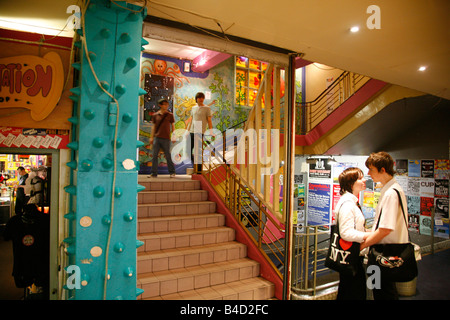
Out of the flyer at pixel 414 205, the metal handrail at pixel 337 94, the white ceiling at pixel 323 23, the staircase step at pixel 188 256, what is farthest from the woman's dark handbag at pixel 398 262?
the flyer at pixel 414 205

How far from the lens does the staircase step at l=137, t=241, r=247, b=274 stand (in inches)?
145

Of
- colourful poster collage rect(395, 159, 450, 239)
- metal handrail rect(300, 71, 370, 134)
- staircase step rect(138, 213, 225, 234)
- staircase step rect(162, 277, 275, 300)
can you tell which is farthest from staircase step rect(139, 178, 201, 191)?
colourful poster collage rect(395, 159, 450, 239)

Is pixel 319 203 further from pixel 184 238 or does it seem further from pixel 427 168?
pixel 184 238

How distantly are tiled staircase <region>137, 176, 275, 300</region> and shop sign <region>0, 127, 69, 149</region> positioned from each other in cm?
196

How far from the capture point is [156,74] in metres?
8.02

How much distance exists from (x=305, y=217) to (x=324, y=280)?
434 cm

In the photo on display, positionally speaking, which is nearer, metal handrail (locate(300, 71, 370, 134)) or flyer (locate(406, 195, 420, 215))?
flyer (locate(406, 195, 420, 215))

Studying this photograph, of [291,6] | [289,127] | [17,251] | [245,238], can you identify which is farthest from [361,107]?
[17,251]

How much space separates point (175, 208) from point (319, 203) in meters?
5.46

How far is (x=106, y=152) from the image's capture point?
2.04m

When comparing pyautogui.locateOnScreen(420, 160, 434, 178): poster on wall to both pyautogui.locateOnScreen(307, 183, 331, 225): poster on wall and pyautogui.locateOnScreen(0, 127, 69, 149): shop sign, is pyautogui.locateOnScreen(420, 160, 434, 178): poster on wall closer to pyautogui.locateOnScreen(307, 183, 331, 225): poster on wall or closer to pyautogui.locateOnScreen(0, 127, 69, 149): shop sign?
pyautogui.locateOnScreen(307, 183, 331, 225): poster on wall

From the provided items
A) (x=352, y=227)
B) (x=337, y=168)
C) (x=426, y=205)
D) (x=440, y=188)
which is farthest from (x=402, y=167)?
(x=352, y=227)

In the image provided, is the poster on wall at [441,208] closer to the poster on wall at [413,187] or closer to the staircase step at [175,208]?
the poster on wall at [413,187]

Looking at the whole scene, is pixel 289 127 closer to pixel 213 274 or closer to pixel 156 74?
pixel 213 274
